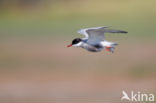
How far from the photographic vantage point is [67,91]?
544 inches

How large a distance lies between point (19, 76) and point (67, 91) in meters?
2.59

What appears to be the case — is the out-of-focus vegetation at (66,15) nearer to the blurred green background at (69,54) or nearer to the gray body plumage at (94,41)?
the blurred green background at (69,54)

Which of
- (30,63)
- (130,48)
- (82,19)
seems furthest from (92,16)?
(30,63)

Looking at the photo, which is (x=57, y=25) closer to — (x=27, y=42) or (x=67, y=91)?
(x=27, y=42)

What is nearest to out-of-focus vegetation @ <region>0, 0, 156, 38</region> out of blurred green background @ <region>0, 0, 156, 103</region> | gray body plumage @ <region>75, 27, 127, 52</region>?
blurred green background @ <region>0, 0, 156, 103</region>

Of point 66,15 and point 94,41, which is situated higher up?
point 66,15

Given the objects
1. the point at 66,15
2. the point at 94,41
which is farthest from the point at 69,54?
the point at 94,41

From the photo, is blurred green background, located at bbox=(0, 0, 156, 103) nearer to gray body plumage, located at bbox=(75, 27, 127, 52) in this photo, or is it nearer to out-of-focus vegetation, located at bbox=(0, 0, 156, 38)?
out-of-focus vegetation, located at bbox=(0, 0, 156, 38)

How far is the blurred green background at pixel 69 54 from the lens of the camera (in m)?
14.0

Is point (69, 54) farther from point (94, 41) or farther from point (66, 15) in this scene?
point (94, 41)

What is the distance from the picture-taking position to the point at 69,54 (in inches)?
762

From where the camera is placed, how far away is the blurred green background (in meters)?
14.0

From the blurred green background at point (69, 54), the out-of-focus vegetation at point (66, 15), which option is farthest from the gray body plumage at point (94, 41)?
the out-of-focus vegetation at point (66, 15)

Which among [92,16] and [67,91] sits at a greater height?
[92,16]
